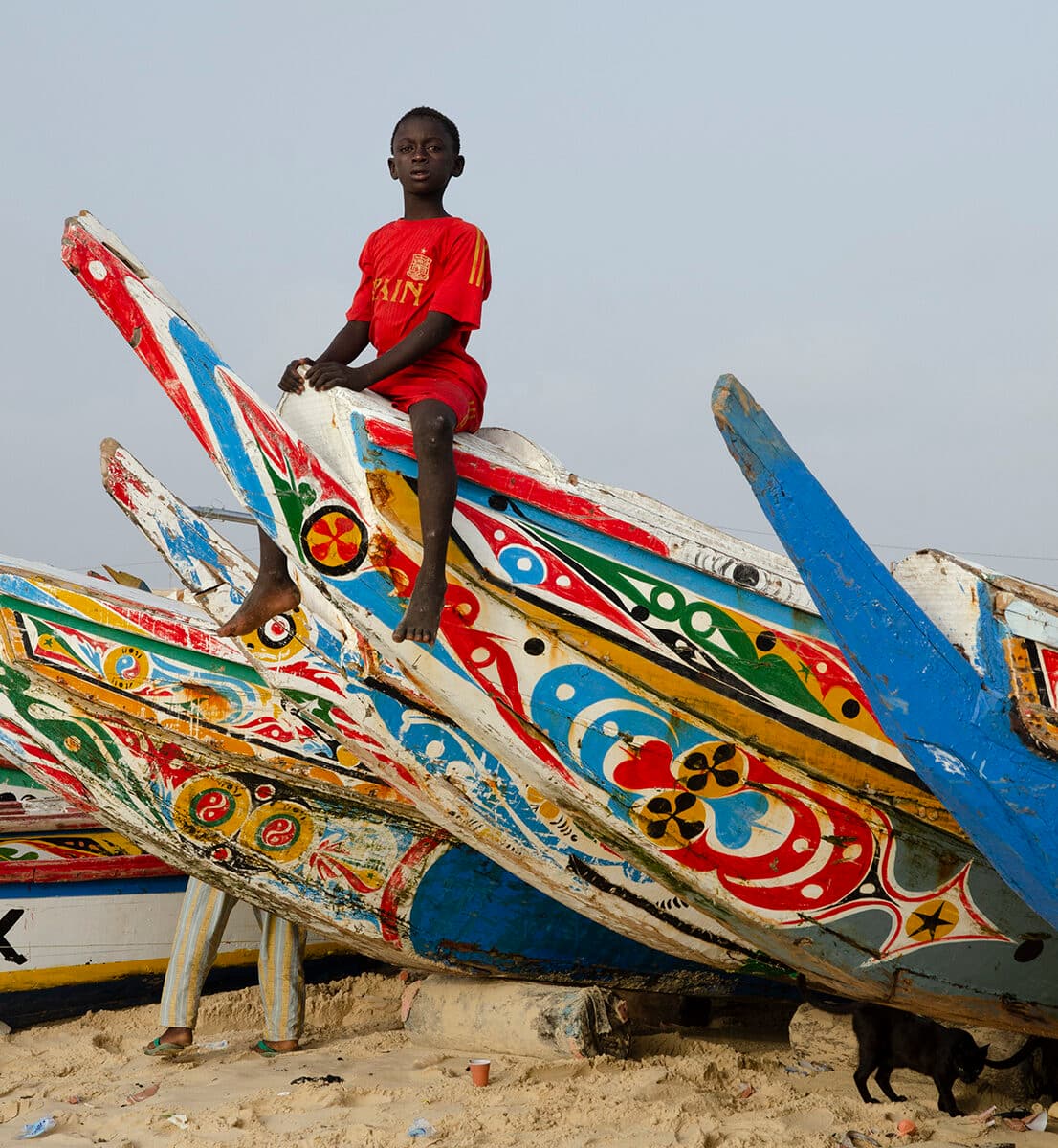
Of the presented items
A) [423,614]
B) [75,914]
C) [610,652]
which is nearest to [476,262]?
[423,614]

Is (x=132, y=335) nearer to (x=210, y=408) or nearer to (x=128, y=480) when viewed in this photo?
(x=210, y=408)

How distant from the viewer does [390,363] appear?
12.9 ft

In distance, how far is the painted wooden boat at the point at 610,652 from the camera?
3.87m

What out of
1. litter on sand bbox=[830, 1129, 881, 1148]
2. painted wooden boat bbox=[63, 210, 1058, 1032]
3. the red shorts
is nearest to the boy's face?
the red shorts

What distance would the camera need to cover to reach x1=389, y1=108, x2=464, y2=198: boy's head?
4.16 meters

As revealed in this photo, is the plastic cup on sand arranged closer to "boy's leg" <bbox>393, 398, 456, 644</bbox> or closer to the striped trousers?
the striped trousers

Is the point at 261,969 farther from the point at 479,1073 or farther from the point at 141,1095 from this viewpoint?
the point at 479,1073

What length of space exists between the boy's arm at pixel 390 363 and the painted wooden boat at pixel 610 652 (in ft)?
0.21

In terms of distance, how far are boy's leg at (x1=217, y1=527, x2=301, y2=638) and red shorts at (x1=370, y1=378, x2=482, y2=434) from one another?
2.05ft

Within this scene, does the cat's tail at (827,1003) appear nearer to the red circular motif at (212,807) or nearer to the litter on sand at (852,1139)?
the litter on sand at (852,1139)

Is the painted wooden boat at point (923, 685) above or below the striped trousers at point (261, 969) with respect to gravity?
above

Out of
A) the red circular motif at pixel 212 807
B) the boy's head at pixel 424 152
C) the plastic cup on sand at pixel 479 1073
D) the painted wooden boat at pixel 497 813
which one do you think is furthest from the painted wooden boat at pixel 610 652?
the red circular motif at pixel 212 807

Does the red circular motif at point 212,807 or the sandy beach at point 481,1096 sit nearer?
the sandy beach at point 481,1096

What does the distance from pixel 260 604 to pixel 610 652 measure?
1171mm
